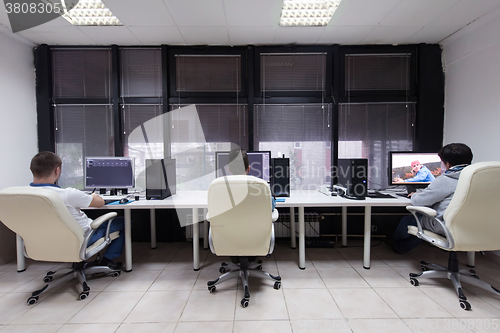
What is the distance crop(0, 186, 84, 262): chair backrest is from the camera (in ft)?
4.73

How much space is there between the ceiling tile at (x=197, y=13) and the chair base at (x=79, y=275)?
8.70 ft

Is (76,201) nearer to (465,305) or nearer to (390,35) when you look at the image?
(465,305)

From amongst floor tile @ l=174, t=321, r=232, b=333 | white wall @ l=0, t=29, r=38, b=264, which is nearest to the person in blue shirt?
floor tile @ l=174, t=321, r=232, b=333

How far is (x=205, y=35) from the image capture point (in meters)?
2.72

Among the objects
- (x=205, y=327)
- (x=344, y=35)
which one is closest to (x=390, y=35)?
(x=344, y=35)

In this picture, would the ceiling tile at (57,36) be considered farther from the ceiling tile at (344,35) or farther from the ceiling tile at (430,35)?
the ceiling tile at (430,35)

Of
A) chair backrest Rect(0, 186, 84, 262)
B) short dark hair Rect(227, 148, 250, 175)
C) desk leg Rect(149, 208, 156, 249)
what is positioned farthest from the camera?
desk leg Rect(149, 208, 156, 249)

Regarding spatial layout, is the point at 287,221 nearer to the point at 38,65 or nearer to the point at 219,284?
the point at 219,284

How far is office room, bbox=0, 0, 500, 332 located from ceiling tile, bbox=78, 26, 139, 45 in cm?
2

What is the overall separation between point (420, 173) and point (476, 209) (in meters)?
1.07

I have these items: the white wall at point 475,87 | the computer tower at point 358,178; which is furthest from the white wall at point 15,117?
the white wall at point 475,87

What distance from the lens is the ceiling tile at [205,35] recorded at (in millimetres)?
2584

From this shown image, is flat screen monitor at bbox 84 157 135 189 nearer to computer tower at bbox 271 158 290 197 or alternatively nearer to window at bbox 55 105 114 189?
window at bbox 55 105 114 189

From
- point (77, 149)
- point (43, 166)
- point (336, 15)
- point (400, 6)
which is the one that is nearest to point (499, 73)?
point (400, 6)
